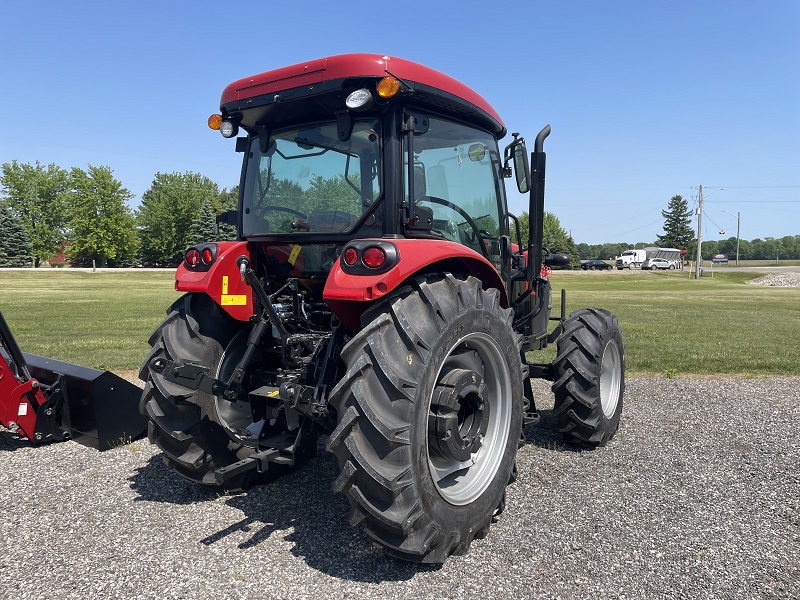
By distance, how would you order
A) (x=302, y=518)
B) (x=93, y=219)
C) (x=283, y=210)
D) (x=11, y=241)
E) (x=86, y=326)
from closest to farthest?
1. (x=302, y=518)
2. (x=283, y=210)
3. (x=86, y=326)
4. (x=11, y=241)
5. (x=93, y=219)

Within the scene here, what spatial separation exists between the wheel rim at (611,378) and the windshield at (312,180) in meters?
3.01

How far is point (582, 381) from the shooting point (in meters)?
4.79

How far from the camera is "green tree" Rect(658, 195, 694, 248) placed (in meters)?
89.7

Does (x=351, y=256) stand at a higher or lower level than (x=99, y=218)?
lower

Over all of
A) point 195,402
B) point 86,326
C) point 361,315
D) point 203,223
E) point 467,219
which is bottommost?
point 86,326

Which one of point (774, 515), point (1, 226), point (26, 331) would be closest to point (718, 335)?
point (774, 515)

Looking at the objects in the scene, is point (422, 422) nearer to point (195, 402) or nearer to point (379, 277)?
point (379, 277)

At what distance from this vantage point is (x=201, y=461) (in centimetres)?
370

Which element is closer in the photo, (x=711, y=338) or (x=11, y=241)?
(x=711, y=338)

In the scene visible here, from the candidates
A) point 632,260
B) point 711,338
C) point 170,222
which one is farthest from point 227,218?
point 632,260

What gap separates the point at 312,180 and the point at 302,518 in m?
2.12

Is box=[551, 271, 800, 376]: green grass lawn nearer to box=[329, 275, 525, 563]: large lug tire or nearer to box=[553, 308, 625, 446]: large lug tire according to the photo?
box=[553, 308, 625, 446]: large lug tire

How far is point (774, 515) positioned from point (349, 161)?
344 cm

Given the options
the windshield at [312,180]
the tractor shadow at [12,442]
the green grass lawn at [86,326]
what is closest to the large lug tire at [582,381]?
the windshield at [312,180]
